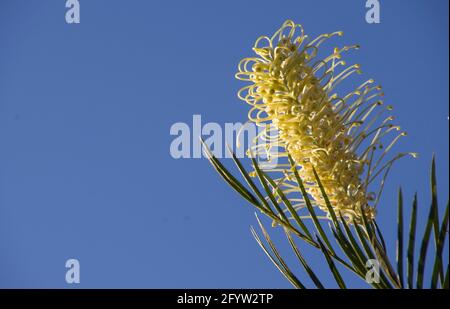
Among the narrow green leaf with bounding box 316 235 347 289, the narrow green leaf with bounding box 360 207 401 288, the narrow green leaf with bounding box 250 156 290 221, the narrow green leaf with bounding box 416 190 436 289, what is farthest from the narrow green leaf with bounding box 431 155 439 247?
the narrow green leaf with bounding box 250 156 290 221

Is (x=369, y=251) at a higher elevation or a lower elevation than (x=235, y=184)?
lower

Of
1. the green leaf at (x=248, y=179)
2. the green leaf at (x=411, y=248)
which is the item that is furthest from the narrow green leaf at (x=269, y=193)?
the green leaf at (x=411, y=248)

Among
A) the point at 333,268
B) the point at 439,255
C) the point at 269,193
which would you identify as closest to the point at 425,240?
the point at 439,255

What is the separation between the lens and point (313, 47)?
1.50 metres

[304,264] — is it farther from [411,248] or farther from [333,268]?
[411,248]

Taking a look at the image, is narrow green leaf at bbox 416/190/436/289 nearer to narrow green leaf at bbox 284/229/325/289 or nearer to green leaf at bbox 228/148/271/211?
narrow green leaf at bbox 284/229/325/289

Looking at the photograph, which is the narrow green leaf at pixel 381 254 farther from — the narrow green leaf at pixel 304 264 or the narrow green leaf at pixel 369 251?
the narrow green leaf at pixel 304 264

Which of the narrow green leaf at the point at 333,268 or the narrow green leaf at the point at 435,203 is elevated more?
the narrow green leaf at the point at 435,203

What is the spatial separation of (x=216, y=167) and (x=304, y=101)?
0.94ft

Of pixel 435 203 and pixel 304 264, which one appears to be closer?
pixel 435 203
